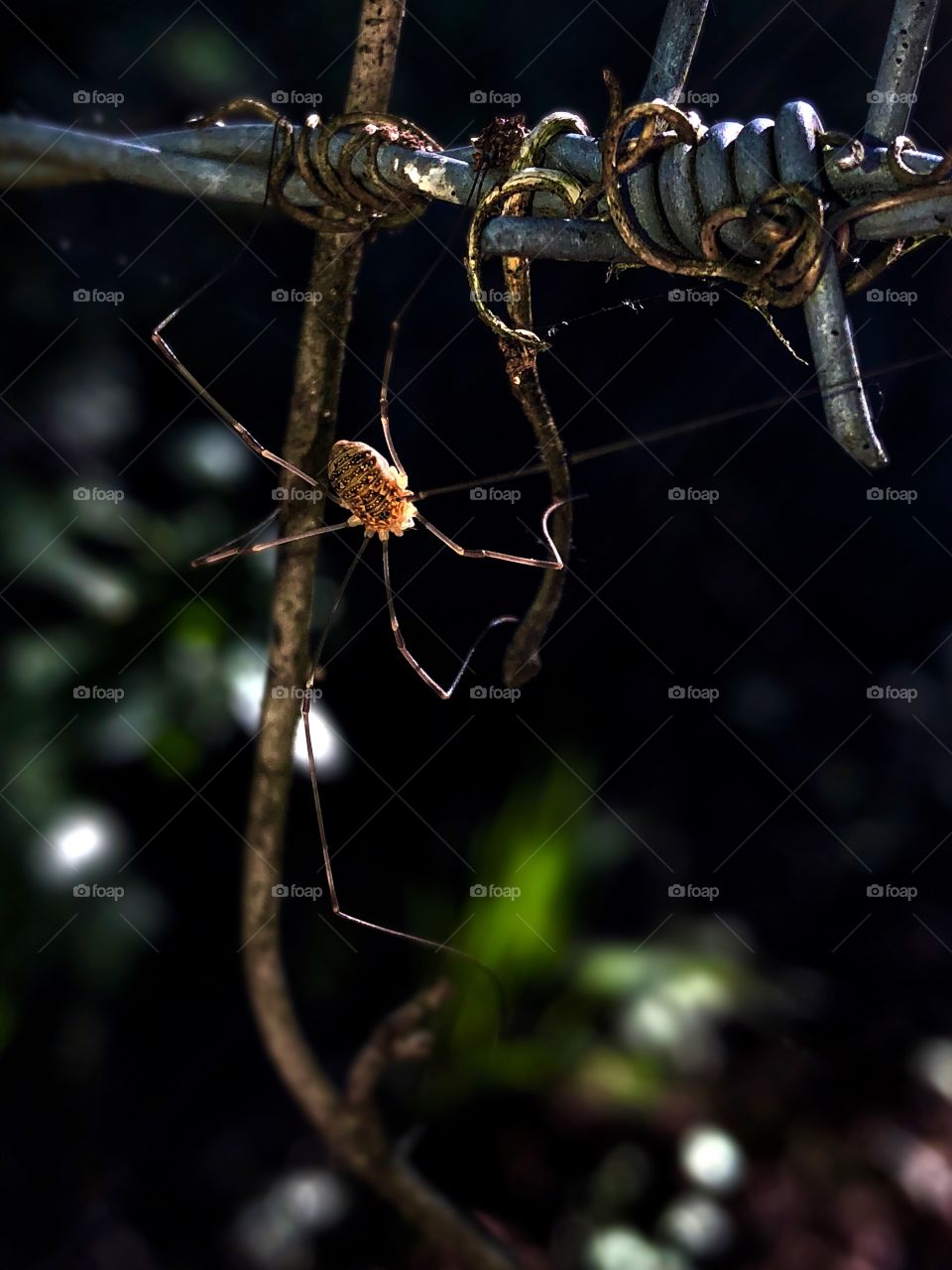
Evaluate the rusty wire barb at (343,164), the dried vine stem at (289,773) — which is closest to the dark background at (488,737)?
the dried vine stem at (289,773)

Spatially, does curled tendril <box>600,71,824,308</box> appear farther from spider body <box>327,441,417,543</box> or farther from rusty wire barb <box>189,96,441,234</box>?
spider body <box>327,441,417,543</box>

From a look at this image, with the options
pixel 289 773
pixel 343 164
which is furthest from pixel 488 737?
pixel 343 164

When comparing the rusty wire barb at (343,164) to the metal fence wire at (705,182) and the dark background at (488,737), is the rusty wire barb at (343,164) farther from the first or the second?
the dark background at (488,737)

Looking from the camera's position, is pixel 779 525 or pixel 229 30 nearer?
pixel 229 30

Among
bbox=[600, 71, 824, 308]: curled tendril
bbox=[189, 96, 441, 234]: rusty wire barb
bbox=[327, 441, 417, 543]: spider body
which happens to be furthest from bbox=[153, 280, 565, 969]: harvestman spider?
bbox=[600, 71, 824, 308]: curled tendril

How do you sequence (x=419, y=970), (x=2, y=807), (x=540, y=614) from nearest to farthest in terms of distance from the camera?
1. (x=540, y=614)
2. (x=2, y=807)
3. (x=419, y=970)

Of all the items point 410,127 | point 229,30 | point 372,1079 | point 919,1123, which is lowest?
point 919,1123

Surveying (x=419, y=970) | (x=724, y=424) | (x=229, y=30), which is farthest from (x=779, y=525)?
(x=229, y=30)

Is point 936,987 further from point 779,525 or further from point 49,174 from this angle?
point 49,174
